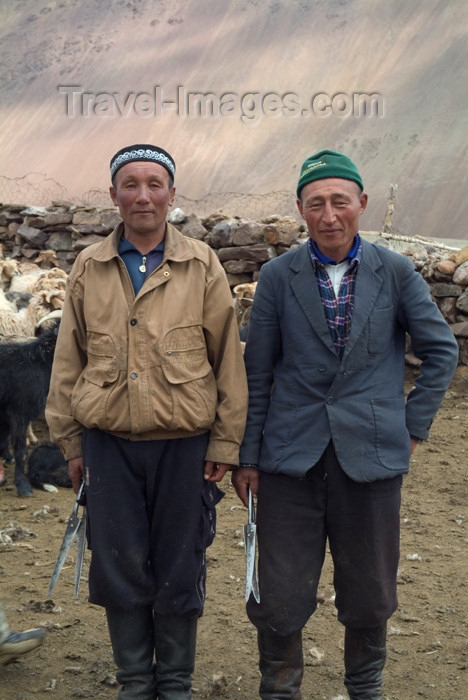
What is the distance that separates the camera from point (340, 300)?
8.96 ft

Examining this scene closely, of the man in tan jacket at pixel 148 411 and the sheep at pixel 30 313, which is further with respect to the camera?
the sheep at pixel 30 313

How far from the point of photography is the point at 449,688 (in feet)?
10.4

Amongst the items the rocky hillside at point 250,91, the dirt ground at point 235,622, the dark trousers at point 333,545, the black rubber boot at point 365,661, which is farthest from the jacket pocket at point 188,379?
the rocky hillside at point 250,91

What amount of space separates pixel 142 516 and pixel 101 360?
508 millimetres

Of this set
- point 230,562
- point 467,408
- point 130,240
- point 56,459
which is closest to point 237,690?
point 230,562

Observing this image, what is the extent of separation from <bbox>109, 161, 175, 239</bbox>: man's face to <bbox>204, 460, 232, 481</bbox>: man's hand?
756 mm

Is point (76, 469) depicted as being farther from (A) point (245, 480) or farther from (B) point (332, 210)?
(B) point (332, 210)

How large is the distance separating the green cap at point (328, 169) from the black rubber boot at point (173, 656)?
4.71 ft

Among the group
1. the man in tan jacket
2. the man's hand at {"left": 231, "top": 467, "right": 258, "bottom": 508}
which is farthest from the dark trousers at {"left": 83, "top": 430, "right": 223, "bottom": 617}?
the man's hand at {"left": 231, "top": 467, "right": 258, "bottom": 508}

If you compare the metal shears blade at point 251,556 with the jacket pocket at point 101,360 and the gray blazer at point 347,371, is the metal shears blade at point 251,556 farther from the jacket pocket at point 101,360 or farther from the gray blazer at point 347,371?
the jacket pocket at point 101,360

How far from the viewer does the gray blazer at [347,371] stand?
265cm

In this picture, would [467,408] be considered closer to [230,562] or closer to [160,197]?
[230,562]

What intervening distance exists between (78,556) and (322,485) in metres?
0.85

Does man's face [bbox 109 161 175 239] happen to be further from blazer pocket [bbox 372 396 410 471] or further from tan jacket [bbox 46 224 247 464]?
blazer pocket [bbox 372 396 410 471]
